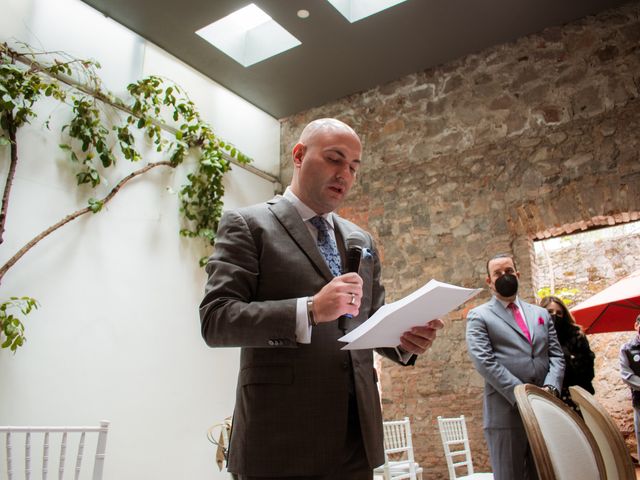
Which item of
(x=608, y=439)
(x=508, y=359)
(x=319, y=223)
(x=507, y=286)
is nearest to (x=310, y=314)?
(x=319, y=223)

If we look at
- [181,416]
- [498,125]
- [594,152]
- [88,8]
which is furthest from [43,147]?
[594,152]

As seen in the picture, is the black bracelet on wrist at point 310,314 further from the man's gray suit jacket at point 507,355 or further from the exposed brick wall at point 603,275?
the exposed brick wall at point 603,275

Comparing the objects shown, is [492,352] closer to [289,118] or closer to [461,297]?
[461,297]

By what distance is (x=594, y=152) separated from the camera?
4.38 meters

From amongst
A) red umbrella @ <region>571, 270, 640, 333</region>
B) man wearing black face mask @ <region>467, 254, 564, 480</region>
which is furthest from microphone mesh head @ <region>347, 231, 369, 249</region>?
red umbrella @ <region>571, 270, 640, 333</region>

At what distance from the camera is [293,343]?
1153 mm

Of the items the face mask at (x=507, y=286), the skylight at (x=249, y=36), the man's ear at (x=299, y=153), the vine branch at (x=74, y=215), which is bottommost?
the face mask at (x=507, y=286)

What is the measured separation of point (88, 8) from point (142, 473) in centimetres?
380

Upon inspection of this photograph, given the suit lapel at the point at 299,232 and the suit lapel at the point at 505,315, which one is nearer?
the suit lapel at the point at 299,232

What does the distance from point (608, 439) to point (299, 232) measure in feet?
3.32

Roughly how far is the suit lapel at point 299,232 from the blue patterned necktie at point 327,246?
0.19ft

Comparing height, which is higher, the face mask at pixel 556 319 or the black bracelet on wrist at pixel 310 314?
the face mask at pixel 556 319

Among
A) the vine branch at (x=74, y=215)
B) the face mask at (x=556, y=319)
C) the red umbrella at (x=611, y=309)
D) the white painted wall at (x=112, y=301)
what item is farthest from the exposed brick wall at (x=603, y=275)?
the vine branch at (x=74, y=215)

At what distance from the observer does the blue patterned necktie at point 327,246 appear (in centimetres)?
140
